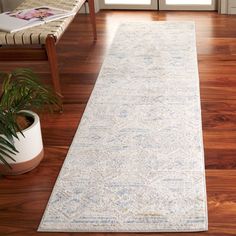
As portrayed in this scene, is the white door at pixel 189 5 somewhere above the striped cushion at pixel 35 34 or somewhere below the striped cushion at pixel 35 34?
below

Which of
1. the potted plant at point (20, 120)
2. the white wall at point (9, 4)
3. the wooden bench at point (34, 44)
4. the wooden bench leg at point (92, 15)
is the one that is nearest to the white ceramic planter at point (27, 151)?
the potted plant at point (20, 120)

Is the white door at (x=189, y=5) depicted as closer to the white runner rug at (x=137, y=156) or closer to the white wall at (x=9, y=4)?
the white runner rug at (x=137, y=156)

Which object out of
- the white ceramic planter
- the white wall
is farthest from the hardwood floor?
the white wall

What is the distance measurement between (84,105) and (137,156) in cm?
65

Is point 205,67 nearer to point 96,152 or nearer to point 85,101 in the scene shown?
point 85,101

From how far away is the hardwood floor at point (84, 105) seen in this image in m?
1.89

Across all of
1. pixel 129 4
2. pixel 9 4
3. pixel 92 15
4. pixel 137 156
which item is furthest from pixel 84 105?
pixel 9 4

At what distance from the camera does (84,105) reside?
2.72 m

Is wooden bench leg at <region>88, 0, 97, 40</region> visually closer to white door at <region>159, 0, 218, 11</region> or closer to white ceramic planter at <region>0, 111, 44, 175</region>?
white door at <region>159, 0, 218, 11</region>

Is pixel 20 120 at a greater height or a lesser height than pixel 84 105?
greater

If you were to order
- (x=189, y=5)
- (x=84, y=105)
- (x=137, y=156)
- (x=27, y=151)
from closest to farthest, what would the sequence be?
(x=27, y=151)
(x=137, y=156)
(x=84, y=105)
(x=189, y=5)

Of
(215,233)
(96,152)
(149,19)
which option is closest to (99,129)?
(96,152)

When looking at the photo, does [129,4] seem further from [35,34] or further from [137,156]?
[137,156]

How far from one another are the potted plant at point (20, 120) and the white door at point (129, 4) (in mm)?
2453
